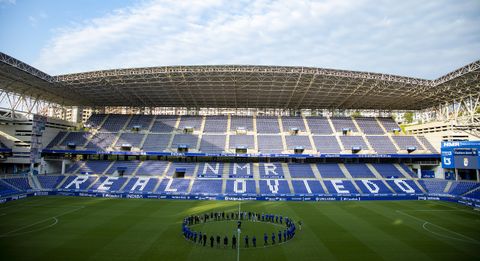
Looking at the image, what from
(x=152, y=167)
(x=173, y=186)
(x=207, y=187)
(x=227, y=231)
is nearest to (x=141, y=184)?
(x=173, y=186)

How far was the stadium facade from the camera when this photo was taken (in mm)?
41062

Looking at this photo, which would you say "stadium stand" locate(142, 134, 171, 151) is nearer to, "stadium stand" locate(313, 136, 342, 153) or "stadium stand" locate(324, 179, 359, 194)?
"stadium stand" locate(313, 136, 342, 153)

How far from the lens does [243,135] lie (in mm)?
A: 53250

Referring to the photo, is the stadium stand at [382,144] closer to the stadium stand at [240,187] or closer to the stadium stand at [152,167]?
the stadium stand at [240,187]

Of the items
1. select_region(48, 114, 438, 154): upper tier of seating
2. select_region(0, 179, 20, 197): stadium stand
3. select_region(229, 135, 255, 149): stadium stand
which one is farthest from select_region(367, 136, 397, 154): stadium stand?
select_region(0, 179, 20, 197): stadium stand

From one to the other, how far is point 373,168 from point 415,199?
895 cm

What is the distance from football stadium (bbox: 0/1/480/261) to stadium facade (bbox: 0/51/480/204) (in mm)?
288

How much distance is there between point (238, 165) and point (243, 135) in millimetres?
6429

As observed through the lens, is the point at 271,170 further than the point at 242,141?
No

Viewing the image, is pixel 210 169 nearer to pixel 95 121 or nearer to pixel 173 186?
pixel 173 186

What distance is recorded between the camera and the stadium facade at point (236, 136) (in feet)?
135

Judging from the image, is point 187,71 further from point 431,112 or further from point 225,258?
point 431,112

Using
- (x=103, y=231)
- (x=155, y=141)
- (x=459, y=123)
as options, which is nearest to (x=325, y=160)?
(x=459, y=123)

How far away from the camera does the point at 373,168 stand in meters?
48.9
